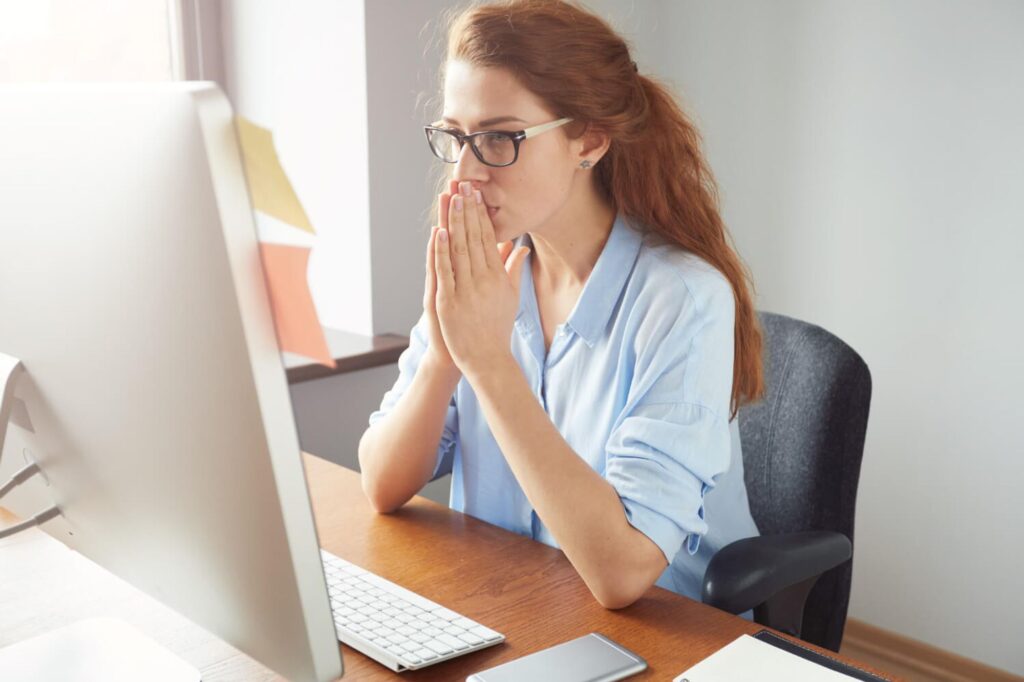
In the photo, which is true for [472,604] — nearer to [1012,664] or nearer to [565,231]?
[565,231]

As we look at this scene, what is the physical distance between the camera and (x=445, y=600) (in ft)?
3.10

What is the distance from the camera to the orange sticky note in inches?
18.8

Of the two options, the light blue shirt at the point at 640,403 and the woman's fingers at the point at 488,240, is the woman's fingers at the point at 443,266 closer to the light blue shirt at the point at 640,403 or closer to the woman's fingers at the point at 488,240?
the woman's fingers at the point at 488,240

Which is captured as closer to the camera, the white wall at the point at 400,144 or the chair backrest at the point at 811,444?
the chair backrest at the point at 811,444

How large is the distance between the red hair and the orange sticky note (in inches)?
27.5

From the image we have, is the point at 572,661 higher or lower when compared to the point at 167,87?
lower

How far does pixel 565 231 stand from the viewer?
126 cm

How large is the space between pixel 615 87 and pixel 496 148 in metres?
0.18

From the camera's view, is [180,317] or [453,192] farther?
[453,192]

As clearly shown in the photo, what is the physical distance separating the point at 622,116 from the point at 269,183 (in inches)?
30.6

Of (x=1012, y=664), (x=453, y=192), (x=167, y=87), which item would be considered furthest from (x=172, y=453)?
(x=1012, y=664)

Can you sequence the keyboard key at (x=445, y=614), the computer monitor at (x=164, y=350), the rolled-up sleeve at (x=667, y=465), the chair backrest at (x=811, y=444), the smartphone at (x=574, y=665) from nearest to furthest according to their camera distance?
the computer monitor at (x=164, y=350) < the smartphone at (x=574, y=665) < the keyboard key at (x=445, y=614) < the rolled-up sleeve at (x=667, y=465) < the chair backrest at (x=811, y=444)

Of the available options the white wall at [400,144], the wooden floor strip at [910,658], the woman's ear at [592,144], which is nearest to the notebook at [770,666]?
the woman's ear at [592,144]

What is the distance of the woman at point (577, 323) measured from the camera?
101cm
